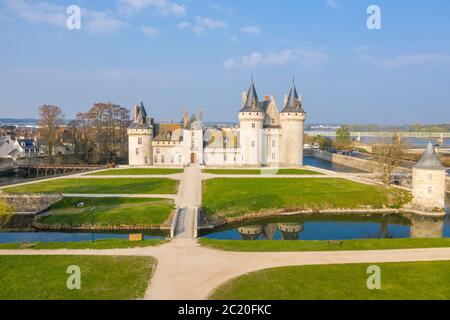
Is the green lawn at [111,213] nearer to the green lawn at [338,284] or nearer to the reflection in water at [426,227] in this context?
the green lawn at [338,284]

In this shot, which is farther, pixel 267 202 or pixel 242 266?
pixel 267 202

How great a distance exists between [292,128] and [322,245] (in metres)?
32.0

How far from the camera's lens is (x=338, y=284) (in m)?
12.1

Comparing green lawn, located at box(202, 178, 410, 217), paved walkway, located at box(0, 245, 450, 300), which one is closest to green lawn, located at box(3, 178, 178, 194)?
green lawn, located at box(202, 178, 410, 217)

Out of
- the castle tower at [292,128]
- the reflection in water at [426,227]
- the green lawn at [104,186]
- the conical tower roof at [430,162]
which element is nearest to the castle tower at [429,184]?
the conical tower roof at [430,162]

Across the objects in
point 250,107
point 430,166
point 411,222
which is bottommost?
point 411,222

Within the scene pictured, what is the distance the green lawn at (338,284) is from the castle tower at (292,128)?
33927 mm

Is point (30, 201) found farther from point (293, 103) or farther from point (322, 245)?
point (293, 103)
